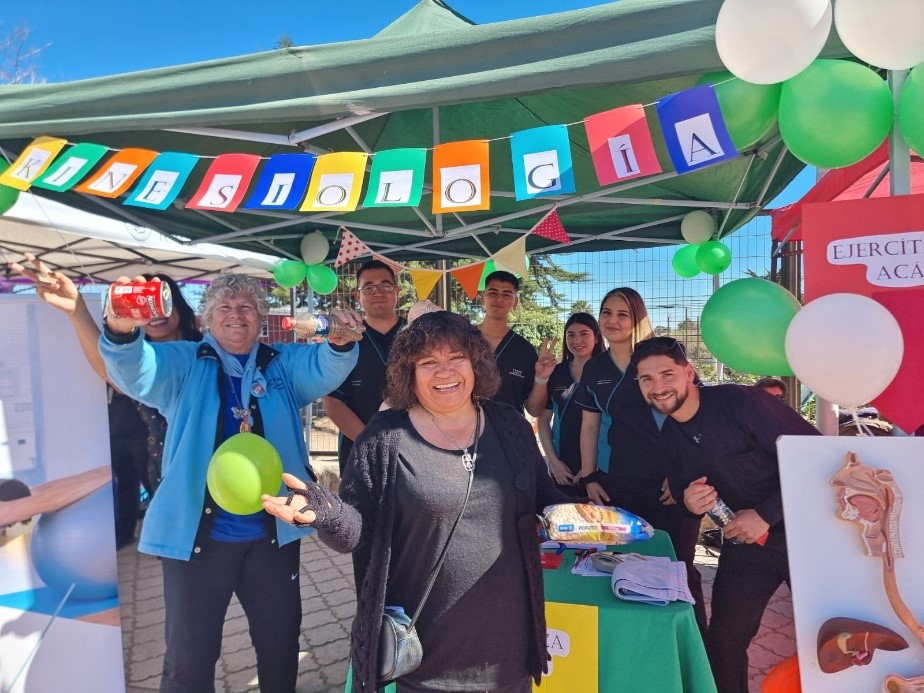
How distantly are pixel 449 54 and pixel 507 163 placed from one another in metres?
1.61

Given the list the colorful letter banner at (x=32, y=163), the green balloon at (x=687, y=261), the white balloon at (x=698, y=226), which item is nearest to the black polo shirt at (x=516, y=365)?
the white balloon at (x=698, y=226)

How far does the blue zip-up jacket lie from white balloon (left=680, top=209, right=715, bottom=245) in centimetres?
305

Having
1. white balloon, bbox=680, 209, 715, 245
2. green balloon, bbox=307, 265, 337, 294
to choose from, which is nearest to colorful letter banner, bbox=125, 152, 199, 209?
green balloon, bbox=307, 265, 337, 294

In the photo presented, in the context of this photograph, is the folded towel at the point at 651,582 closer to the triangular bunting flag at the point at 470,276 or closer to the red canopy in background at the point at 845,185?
the red canopy in background at the point at 845,185

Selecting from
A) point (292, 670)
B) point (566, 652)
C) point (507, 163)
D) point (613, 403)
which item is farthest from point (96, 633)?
point (507, 163)

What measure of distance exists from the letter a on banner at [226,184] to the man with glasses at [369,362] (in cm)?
82

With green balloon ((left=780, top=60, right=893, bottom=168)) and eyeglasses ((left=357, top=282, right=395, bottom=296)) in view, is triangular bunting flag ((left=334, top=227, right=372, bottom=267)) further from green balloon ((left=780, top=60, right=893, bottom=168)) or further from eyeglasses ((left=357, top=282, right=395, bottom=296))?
green balloon ((left=780, top=60, right=893, bottom=168))

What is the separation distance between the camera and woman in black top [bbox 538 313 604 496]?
121 inches

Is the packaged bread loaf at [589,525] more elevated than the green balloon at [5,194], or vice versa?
the green balloon at [5,194]

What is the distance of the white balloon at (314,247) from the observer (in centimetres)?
456

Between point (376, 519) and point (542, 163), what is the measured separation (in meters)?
1.30

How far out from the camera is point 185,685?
1798mm

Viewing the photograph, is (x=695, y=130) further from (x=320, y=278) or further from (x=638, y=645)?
(x=320, y=278)

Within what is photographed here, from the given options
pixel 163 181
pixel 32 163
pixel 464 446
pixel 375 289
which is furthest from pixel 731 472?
pixel 32 163
